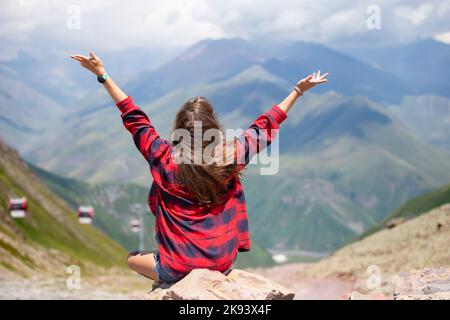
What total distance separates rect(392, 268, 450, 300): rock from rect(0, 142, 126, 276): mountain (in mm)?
73510

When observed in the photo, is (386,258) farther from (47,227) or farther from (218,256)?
(47,227)

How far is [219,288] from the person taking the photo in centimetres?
966

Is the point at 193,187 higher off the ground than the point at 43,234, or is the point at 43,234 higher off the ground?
the point at 43,234

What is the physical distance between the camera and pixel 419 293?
459 inches

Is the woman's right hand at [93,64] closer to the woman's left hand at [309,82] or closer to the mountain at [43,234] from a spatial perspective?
the woman's left hand at [309,82]

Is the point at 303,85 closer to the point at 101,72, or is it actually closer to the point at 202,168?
the point at 202,168

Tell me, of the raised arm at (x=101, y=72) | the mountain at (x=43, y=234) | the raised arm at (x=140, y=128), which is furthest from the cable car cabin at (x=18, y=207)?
the raised arm at (x=140, y=128)

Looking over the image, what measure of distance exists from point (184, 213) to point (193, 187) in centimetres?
45

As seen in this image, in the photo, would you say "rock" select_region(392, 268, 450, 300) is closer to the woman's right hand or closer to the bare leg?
the bare leg

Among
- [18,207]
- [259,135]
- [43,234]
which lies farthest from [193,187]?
[43,234]

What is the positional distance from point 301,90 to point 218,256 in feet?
9.81
